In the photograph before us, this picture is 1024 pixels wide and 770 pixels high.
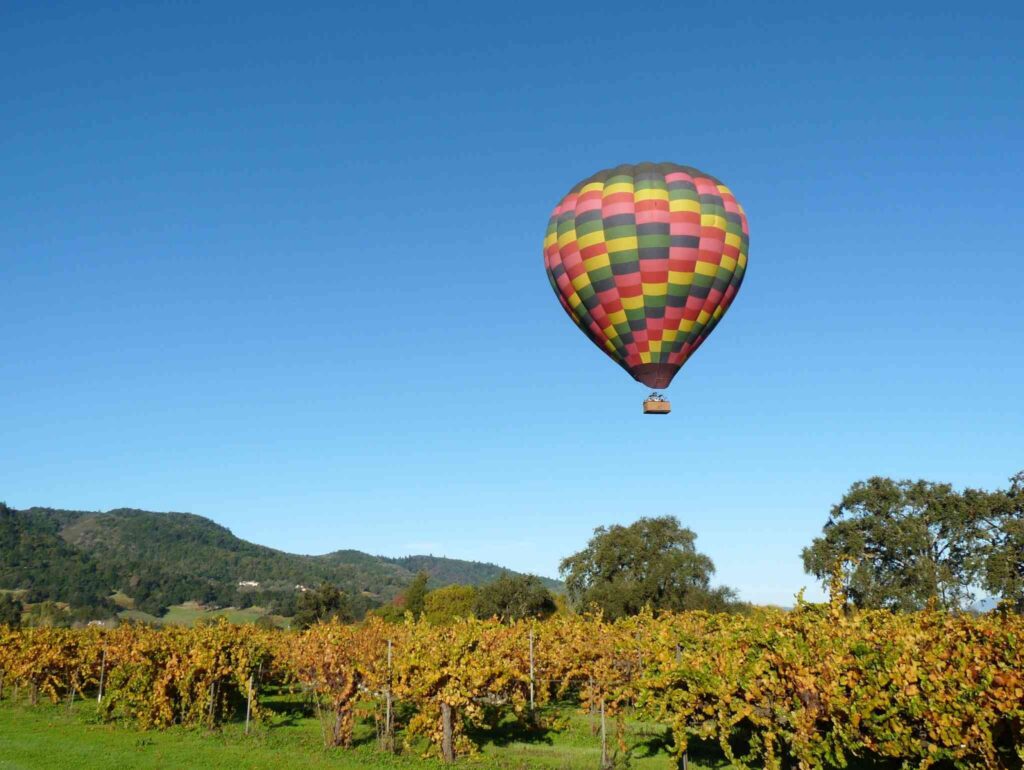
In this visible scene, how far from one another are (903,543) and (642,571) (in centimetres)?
2047

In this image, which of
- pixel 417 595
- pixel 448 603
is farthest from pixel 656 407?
pixel 417 595

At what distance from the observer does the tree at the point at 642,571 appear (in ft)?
203

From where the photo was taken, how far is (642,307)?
88.4 feet

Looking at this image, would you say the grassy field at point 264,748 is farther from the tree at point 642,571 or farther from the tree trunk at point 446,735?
the tree at point 642,571

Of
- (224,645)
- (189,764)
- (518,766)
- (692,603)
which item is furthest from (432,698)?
(692,603)

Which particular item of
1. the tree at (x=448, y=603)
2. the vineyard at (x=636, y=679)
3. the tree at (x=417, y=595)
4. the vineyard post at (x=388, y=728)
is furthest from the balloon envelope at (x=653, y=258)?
the tree at (x=417, y=595)

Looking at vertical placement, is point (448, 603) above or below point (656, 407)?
below

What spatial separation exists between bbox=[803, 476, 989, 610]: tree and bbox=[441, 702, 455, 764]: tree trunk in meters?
43.7

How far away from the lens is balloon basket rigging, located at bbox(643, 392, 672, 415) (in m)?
27.3

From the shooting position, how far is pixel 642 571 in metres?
66.1

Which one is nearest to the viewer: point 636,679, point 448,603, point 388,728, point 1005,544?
point 636,679

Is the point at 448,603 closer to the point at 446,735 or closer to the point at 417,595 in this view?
the point at 417,595

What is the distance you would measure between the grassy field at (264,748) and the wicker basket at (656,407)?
34.1 feet

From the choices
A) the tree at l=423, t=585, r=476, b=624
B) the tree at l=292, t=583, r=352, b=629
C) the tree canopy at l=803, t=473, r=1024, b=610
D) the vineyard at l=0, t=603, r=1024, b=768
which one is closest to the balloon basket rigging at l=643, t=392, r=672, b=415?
the vineyard at l=0, t=603, r=1024, b=768
